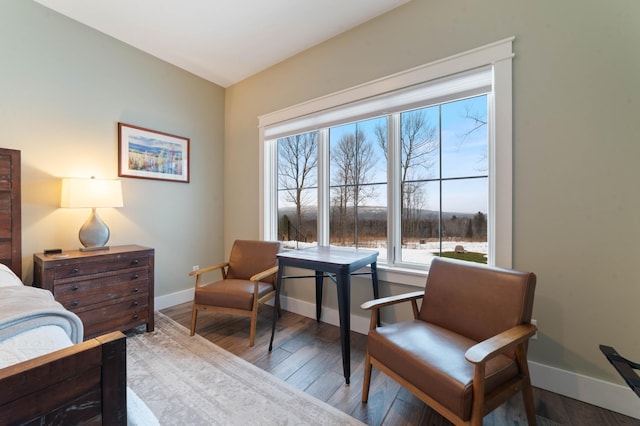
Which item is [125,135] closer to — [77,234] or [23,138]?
[23,138]

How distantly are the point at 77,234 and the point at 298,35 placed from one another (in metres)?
2.84

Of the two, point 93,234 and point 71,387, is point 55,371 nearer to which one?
point 71,387

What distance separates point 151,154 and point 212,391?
2.50 meters

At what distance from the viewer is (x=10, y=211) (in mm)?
2023

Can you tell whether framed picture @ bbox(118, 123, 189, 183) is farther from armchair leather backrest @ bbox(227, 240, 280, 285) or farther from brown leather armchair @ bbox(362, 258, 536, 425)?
brown leather armchair @ bbox(362, 258, 536, 425)

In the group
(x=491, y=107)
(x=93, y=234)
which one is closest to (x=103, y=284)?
(x=93, y=234)

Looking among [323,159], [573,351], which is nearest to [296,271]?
[323,159]

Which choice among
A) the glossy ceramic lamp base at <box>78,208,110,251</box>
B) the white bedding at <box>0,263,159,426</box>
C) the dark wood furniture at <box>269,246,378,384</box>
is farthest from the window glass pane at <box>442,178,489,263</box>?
the glossy ceramic lamp base at <box>78,208,110,251</box>

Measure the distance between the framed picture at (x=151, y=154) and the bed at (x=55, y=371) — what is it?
80.2 inches

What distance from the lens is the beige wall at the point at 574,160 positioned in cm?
148

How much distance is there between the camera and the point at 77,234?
2.47m

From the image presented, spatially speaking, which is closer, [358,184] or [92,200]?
[92,200]

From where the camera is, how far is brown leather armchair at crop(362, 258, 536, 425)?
1.11 metres

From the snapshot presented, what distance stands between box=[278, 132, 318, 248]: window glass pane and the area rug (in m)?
1.41
